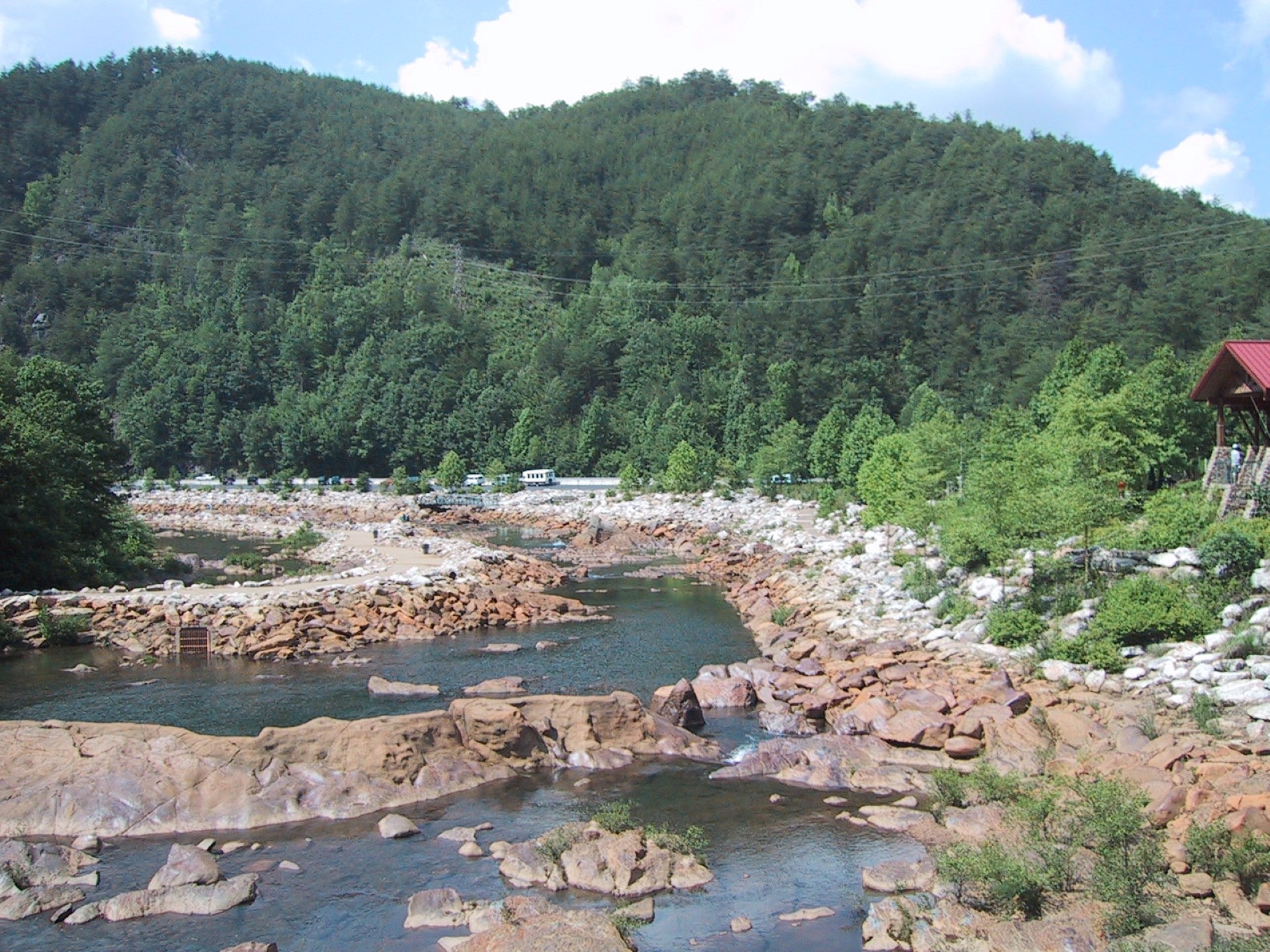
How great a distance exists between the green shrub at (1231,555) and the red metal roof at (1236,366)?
4860 mm

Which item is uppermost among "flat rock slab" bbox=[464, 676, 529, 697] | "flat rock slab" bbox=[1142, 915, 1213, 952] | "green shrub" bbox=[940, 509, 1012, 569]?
"green shrub" bbox=[940, 509, 1012, 569]

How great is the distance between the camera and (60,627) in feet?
92.1

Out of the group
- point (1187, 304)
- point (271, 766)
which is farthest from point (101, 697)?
point (1187, 304)

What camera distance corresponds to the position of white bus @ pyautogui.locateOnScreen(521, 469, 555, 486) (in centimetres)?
8381

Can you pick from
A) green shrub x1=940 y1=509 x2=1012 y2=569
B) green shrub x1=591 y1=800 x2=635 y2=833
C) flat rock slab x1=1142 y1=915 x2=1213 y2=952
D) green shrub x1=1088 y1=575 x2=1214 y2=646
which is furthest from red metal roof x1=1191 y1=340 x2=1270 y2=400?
green shrub x1=591 y1=800 x2=635 y2=833

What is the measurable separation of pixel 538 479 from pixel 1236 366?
62.9m

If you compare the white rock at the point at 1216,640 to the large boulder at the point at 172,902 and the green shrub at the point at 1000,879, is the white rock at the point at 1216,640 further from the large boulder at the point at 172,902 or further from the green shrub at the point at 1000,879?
the large boulder at the point at 172,902

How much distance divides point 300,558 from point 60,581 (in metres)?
13.0

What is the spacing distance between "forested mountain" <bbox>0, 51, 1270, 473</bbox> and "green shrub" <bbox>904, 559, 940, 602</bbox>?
4390 centimetres

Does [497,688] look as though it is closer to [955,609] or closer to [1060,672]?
[955,609]

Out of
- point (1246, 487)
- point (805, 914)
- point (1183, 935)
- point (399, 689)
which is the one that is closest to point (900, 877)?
point (805, 914)

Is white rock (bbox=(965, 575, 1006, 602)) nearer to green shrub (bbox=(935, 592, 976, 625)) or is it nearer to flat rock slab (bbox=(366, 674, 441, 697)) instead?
green shrub (bbox=(935, 592, 976, 625))

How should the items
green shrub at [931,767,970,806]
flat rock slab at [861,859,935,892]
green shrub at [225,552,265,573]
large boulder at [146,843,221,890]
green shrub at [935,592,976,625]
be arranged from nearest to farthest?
flat rock slab at [861,859,935,892] < large boulder at [146,843,221,890] < green shrub at [931,767,970,806] < green shrub at [935,592,976,625] < green shrub at [225,552,265,573]

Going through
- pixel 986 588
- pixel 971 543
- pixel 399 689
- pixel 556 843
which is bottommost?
pixel 399 689
